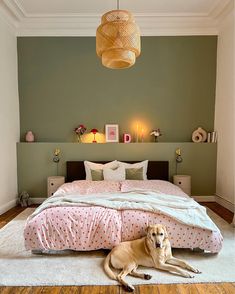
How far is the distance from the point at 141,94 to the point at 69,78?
4.74 feet

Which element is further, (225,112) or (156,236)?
(225,112)

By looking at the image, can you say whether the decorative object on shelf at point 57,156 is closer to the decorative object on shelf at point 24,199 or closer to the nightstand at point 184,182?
the decorative object on shelf at point 24,199

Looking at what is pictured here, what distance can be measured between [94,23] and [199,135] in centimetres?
294

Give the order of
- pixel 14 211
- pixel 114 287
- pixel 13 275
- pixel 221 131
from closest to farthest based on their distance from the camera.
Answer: pixel 114 287 < pixel 13 275 < pixel 14 211 < pixel 221 131

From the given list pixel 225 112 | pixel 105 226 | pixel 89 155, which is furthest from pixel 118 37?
pixel 225 112

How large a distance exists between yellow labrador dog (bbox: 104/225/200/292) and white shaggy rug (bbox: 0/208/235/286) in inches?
2.3

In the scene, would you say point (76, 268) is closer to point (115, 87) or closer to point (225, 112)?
point (115, 87)

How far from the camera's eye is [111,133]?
16.6ft

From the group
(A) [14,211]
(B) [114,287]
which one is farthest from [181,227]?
(A) [14,211]

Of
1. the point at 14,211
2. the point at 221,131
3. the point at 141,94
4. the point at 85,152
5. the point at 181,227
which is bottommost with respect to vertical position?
the point at 14,211

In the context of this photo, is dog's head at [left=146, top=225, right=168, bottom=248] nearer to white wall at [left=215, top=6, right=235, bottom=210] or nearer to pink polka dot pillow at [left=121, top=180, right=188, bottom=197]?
pink polka dot pillow at [left=121, top=180, right=188, bottom=197]

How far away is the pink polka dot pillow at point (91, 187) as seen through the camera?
Answer: 146 inches

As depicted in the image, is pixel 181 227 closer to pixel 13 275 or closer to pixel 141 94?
pixel 13 275

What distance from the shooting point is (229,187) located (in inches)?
177
